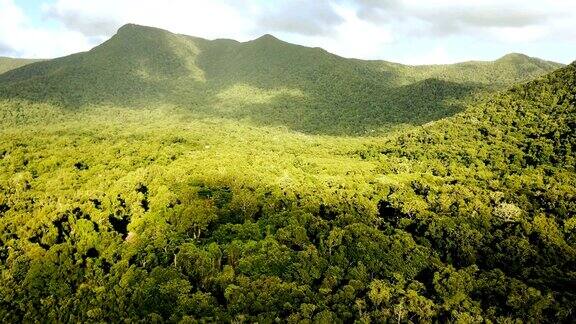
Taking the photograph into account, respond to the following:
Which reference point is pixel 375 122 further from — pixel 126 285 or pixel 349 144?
pixel 126 285

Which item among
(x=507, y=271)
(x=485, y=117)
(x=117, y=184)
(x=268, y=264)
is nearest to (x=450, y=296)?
(x=507, y=271)

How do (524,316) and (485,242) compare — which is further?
(485,242)

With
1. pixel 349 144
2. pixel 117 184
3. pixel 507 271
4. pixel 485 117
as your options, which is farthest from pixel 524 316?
pixel 349 144

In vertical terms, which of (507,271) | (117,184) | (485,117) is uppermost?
(485,117)

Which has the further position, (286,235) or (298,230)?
(298,230)

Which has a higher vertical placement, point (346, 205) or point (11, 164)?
point (11, 164)

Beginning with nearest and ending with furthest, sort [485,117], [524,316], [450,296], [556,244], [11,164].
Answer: [524,316]
[450,296]
[556,244]
[11,164]
[485,117]

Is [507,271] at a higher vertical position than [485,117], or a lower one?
lower

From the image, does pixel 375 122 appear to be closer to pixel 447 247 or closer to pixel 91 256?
pixel 447 247

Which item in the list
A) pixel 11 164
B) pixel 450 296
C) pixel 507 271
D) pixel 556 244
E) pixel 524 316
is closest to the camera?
pixel 524 316

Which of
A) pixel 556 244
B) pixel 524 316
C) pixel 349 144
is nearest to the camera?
pixel 524 316
